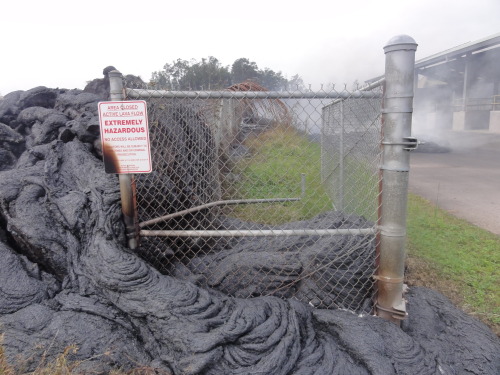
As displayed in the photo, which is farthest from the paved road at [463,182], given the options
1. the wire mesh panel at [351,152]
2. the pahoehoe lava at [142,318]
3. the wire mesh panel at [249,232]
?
the pahoehoe lava at [142,318]

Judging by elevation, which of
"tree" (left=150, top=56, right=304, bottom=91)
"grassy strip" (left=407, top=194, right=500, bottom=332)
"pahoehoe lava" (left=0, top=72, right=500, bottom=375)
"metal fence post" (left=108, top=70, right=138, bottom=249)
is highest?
"tree" (left=150, top=56, right=304, bottom=91)

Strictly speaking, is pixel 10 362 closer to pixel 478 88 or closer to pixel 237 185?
pixel 237 185

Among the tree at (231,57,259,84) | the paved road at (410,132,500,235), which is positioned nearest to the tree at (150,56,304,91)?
the tree at (231,57,259,84)

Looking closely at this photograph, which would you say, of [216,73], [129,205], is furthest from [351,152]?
[216,73]

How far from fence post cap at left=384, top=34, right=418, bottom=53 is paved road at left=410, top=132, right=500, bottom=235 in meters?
4.25

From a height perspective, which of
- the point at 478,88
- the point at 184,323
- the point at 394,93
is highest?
the point at 478,88

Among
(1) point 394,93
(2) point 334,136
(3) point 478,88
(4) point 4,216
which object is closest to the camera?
(1) point 394,93

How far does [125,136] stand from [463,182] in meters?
8.85

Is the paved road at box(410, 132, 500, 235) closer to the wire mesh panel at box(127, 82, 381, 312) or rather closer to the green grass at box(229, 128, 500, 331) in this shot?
the green grass at box(229, 128, 500, 331)

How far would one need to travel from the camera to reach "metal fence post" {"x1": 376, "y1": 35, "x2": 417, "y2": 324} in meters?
2.29

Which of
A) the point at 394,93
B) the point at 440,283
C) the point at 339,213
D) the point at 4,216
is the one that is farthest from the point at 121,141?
the point at 440,283

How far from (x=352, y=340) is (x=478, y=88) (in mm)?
32289

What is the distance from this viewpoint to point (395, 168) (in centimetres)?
236

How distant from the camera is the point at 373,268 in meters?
2.79
